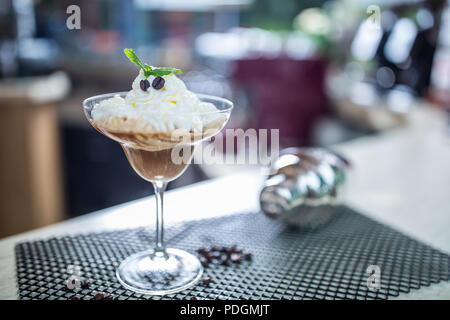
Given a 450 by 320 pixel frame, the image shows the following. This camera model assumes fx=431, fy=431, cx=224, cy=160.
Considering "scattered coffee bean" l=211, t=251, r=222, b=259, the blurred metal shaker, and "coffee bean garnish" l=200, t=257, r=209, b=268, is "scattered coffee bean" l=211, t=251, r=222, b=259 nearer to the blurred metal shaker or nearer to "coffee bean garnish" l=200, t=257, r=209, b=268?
"coffee bean garnish" l=200, t=257, r=209, b=268

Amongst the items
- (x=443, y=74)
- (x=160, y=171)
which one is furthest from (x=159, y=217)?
(x=443, y=74)

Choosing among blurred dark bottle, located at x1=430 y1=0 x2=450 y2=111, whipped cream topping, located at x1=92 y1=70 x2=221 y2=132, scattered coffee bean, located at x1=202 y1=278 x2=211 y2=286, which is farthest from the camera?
blurred dark bottle, located at x1=430 y1=0 x2=450 y2=111

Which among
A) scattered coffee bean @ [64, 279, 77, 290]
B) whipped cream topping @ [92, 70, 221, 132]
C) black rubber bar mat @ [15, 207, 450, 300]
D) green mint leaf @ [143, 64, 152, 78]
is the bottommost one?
black rubber bar mat @ [15, 207, 450, 300]

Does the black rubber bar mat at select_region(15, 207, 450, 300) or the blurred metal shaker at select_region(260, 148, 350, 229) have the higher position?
the blurred metal shaker at select_region(260, 148, 350, 229)

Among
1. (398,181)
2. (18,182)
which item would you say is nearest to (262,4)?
(18,182)

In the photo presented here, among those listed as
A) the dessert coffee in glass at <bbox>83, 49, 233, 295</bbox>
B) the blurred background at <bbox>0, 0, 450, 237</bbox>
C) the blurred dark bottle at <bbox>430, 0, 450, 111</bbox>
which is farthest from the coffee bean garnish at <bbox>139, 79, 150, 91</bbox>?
the blurred dark bottle at <bbox>430, 0, 450, 111</bbox>
